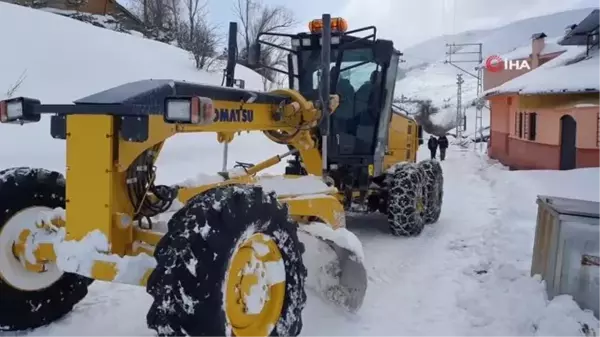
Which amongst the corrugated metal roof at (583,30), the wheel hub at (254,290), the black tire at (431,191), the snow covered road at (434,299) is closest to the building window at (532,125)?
the corrugated metal roof at (583,30)

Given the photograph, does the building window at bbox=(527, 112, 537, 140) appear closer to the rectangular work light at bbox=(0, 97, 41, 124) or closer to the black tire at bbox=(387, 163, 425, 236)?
the black tire at bbox=(387, 163, 425, 236)

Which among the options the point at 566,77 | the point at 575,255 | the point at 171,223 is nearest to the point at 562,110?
the point at 566,77

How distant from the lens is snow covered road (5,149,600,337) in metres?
4.08

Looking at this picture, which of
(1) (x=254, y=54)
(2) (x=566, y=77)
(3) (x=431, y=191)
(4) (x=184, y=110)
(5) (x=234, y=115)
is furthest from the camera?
(2) (x=566, y=77)

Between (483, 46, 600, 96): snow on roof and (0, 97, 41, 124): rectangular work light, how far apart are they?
14.1 meters

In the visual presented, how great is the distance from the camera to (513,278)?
5273 mm

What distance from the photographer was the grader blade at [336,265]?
4.39 meters

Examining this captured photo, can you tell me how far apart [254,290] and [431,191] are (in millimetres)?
5170

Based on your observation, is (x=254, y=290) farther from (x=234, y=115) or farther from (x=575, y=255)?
(x=575, y=255)

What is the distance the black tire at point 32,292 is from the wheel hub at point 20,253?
32mm

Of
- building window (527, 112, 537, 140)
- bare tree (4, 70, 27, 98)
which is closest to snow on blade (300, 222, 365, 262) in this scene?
bare tree (4, 70, 27, 98)

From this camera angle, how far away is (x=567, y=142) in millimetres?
16562

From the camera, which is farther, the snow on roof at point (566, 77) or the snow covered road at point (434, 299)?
the snow on roof at point (566, 77)

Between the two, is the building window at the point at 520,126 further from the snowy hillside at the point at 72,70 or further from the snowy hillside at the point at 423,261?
the snowy hillside at the point at 72,70
